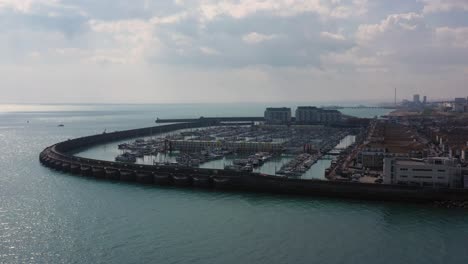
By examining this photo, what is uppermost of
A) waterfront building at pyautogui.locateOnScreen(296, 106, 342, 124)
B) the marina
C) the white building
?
waterfront building at pyautogui.locateOnScreen(296, 106, 342, 124)

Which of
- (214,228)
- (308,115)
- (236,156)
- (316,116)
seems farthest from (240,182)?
(308,115)

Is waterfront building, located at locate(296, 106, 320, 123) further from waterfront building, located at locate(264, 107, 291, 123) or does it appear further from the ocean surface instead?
the ocean surface

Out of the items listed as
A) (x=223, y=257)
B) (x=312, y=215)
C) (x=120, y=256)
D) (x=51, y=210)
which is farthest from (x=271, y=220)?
A: (x=51, y=210)

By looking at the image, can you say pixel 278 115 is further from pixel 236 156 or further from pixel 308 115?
pixel 236 156

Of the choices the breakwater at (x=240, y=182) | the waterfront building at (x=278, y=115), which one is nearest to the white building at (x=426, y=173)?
the breakwater at (x=240, y=182)

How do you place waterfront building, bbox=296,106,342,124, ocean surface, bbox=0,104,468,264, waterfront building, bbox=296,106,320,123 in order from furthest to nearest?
waterfront building, bbox=296,106,320,123 < waterfront building, bbox=296,106,342,124 < ocean surface, bbox=0,104,468,264

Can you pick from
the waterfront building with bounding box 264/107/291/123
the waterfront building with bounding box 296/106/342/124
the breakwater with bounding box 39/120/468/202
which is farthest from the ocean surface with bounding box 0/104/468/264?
the waterfront building with bounding box 264/107/291/123

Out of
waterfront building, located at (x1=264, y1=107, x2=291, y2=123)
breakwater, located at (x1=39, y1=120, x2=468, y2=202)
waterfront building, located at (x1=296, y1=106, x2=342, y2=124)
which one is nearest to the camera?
breakwater, located at (x1=39, y1=120, x2=468, y2=202)
